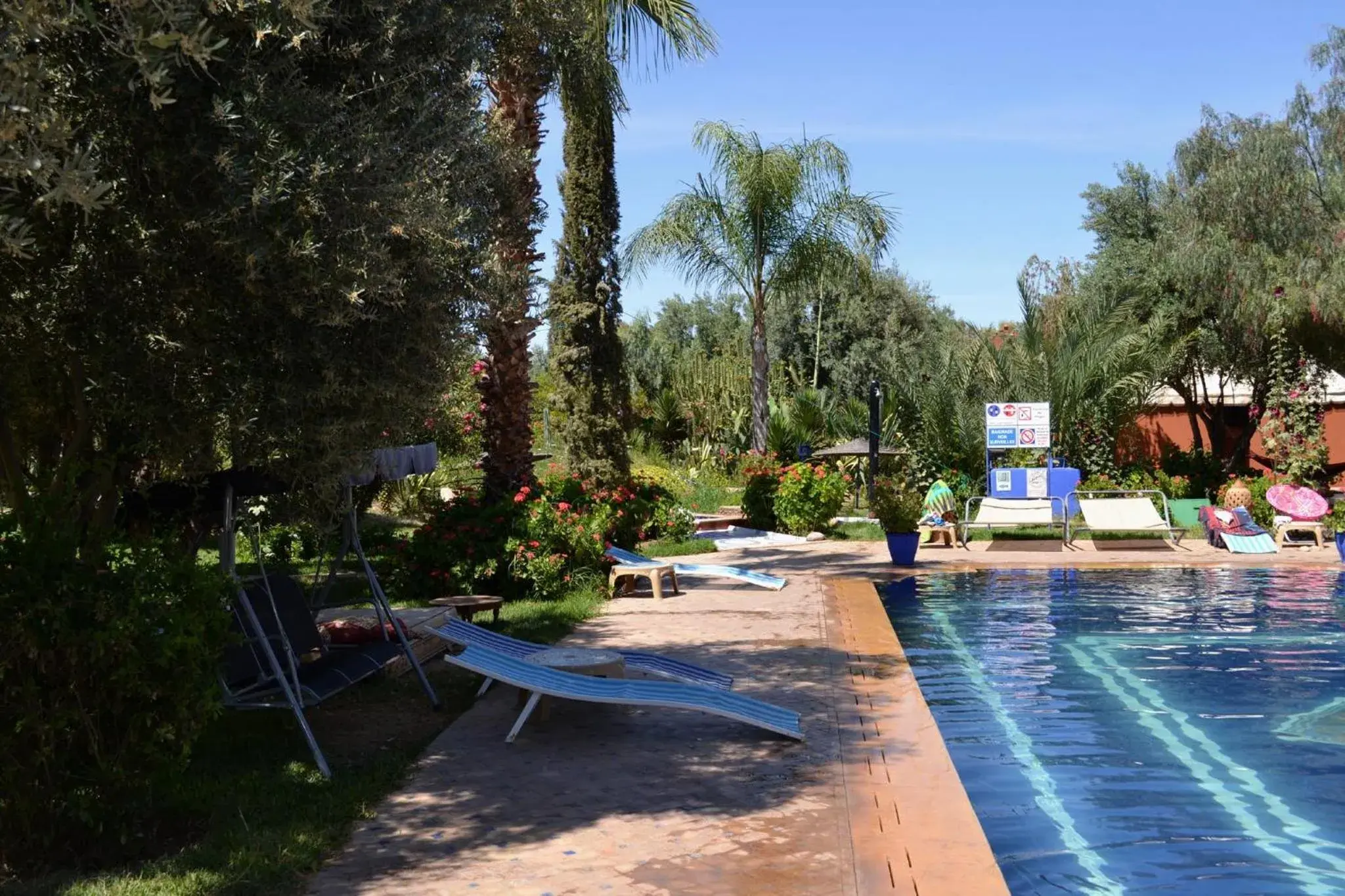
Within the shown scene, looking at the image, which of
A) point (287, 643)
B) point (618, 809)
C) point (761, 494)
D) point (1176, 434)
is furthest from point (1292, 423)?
point (287, 643)

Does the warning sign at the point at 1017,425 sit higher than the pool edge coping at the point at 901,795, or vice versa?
the warning sign at the point at 1017,425

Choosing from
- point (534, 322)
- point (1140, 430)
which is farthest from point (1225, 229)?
point (534, 322)

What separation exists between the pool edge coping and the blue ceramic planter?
236 inches

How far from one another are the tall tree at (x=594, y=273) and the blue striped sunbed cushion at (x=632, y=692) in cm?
839

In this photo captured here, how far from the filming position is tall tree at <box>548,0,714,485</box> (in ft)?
47.6

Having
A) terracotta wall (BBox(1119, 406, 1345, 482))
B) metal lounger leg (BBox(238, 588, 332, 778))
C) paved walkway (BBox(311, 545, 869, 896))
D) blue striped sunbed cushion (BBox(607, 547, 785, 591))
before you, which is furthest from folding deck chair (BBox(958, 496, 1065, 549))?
metal lounger leg (BBox(238, 588, 332, 778))

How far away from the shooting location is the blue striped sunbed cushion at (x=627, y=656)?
25.6 feet

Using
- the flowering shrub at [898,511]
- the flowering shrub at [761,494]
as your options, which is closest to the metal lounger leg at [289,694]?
the flowering shrub at [898,511]

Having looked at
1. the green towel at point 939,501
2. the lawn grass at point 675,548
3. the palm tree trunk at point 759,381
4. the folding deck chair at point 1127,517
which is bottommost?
the lawn grass at point 675,548

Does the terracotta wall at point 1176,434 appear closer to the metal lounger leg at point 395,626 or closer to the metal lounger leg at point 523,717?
the metal lounger leg at point 395,626

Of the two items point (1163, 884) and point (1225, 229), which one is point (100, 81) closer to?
point (1163, 884)

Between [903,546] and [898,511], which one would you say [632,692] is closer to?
[898,511]

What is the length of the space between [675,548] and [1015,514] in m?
5.12

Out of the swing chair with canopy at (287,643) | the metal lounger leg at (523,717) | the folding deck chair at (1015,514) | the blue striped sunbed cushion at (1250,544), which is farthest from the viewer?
the folding deck chair at (1015,514)
